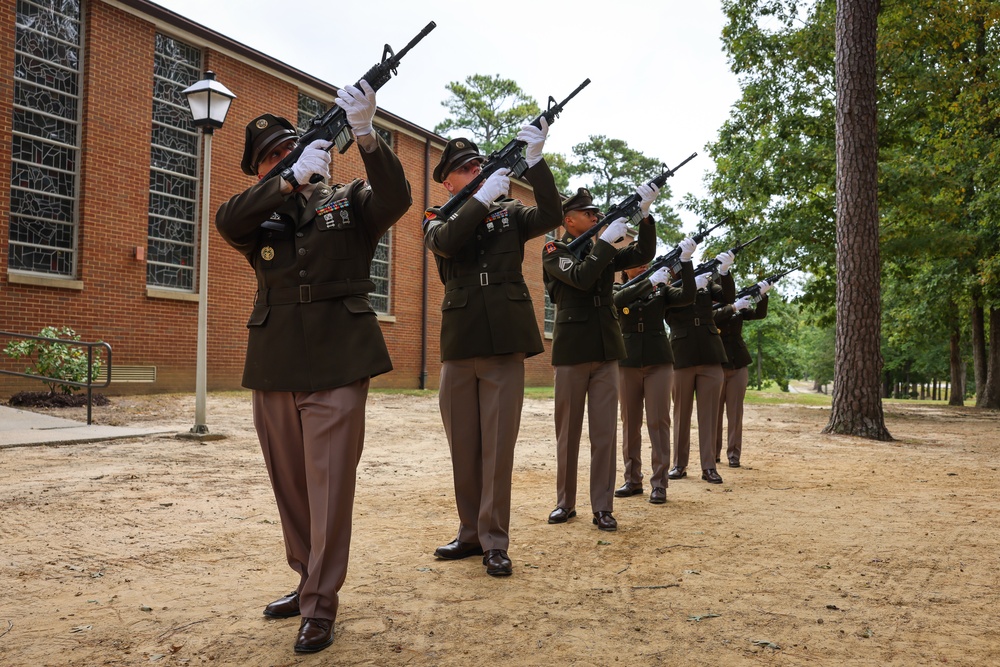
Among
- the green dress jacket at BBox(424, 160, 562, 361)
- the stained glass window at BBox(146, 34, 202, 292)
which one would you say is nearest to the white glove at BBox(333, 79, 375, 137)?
the green dress jacket at BBox(424, 160, 562, 361)

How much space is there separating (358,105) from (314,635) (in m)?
2.20

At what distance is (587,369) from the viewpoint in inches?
215

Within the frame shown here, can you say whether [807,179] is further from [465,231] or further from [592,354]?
[465,231]

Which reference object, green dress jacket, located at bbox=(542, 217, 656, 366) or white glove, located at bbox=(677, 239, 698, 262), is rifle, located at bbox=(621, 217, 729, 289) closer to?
white glove, located at bbox=(677, 239, 698, 262)

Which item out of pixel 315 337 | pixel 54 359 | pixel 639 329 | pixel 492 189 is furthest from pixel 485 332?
pixel 54 359

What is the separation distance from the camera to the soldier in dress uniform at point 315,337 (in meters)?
3.30

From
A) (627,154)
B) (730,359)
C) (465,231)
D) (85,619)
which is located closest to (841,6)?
(730,359)

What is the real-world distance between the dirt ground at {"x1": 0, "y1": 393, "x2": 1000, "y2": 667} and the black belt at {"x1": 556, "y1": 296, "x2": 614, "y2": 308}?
1.53 meters

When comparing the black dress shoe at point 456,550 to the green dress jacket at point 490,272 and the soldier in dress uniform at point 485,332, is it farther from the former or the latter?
the green dress jacket at point 490,272

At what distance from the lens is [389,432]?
11977mm

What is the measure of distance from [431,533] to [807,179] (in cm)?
1534

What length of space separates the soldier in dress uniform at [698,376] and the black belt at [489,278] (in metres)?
3.36

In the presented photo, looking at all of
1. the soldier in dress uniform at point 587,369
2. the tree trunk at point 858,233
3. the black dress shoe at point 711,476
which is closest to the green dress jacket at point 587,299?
the soldier in dress uniform at point 587,369

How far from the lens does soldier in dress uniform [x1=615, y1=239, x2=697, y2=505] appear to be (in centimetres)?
664
